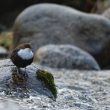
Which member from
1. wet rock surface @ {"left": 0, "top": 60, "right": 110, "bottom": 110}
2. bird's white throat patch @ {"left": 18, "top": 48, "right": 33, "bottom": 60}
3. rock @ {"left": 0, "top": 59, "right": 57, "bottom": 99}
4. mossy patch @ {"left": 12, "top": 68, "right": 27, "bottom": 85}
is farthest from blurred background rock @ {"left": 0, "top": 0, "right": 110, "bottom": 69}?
bird's white throat patch @ {"left": 18, "top": 48, "right": 33, "bottom": 60}

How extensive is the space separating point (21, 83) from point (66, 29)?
942cm

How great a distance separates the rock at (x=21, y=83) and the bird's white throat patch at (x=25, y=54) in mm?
378

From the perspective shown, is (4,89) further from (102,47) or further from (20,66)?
(102,47)

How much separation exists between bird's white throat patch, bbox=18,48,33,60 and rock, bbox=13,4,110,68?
29.3 ft

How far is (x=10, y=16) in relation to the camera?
995 inches

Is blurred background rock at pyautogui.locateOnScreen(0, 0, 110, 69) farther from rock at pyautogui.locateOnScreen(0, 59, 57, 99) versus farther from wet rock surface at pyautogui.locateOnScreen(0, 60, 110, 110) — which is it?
rock at pyautogui.locateOnScreen(0, 59, 57, 99)

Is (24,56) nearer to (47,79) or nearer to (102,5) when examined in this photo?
(47,79)

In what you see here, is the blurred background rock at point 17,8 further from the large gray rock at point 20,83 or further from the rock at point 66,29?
the large gray rock at point 20,83

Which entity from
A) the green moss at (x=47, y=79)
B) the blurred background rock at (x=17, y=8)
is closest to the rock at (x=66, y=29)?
the blurred background rock at (x=17, y=8)

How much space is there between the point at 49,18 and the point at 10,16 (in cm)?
908

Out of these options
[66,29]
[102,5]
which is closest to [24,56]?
[66,29]

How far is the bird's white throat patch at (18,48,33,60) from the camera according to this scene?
21.8ft

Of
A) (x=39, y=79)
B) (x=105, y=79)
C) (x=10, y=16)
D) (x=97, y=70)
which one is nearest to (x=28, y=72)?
(x=39, y=79)

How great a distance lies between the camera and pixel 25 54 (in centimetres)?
667
